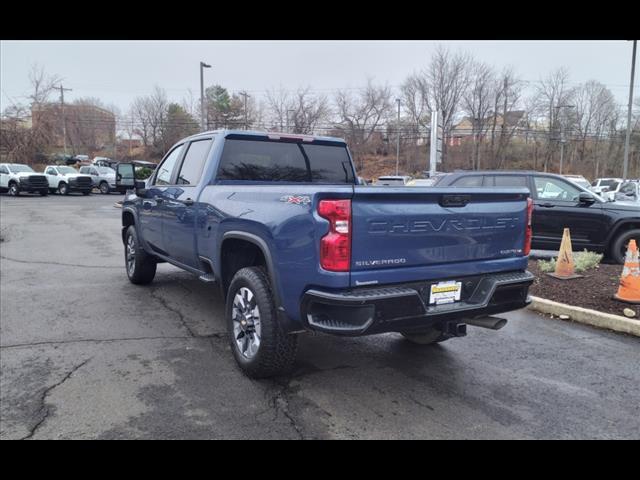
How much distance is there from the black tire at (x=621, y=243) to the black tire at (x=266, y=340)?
24.1 ft

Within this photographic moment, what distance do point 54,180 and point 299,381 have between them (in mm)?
31886

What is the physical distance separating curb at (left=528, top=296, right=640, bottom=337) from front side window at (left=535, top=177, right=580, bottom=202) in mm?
3523

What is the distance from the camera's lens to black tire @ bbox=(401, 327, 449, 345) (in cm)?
458

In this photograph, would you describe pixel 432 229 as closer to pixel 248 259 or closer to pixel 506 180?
pixel 248 259

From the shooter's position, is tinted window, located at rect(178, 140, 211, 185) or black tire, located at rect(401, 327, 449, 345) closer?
black tire, located at rect(401, 327, 449, 345)

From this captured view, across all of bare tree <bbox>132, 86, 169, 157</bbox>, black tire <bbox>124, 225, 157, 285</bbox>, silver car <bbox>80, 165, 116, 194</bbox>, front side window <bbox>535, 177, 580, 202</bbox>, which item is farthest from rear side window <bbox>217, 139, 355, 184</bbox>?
bare tree <bbox>132, 86, 169, 157</bbox>

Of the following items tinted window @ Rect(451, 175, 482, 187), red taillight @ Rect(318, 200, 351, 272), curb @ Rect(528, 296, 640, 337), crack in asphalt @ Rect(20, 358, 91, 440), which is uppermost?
tinted window @ Rect(451, 175, 482, 187)

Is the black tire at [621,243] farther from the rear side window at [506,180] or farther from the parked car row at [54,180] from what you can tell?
the parked car row at [54,180]

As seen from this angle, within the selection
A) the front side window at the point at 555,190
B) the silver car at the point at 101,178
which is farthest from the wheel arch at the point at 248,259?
the silver car at the point at 101,178

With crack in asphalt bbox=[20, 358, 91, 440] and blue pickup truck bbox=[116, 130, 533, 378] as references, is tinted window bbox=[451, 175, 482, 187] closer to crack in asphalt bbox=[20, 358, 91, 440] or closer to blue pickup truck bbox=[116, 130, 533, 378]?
blue pickup truck bbox=[116, 130, 533, 378]

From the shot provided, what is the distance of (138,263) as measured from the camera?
271 inches

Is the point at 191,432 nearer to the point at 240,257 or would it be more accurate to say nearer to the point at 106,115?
Result: the point at 240,257

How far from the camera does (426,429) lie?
312cm

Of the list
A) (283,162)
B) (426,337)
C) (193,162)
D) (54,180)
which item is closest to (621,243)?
(426,337)
